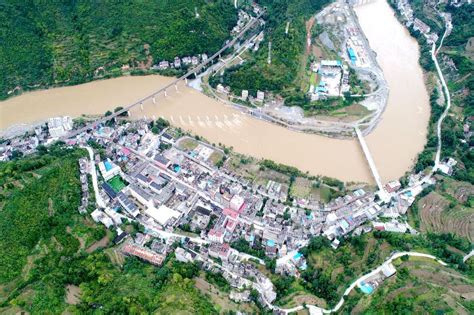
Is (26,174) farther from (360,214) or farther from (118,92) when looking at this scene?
(360,214)

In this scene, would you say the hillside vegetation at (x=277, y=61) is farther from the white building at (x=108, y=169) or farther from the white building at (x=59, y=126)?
the white building at (x=59, y=126)

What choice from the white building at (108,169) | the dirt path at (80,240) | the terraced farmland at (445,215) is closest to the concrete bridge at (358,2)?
the terraced farmland at (445,215)

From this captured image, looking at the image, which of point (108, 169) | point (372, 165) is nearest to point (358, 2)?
point (372, 165)

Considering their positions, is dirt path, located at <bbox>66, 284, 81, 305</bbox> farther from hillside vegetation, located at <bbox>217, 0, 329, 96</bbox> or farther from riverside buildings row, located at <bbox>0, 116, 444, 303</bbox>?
hillside vegetation, located at <bbox>217, 0, 329, 96</bbox>

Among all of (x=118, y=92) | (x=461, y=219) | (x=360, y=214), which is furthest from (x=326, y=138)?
(x=118, y=92)

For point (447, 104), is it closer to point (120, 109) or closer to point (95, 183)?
point (120, 109)

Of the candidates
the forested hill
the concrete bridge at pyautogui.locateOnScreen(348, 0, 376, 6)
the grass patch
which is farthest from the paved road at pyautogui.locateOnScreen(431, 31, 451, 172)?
the grass patch
